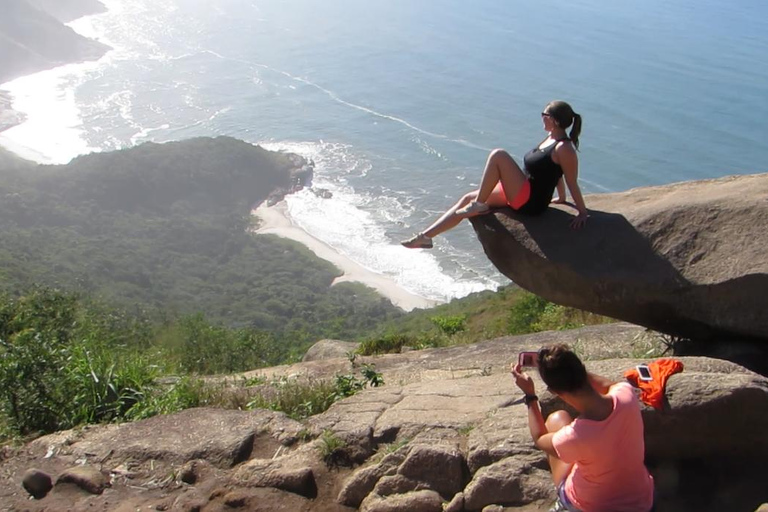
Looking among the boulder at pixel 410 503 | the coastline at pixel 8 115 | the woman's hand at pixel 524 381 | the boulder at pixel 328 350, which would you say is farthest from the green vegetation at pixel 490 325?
the coastline at pixel 8 115

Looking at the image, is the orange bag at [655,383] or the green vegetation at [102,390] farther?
the green vegetation at [102,390]

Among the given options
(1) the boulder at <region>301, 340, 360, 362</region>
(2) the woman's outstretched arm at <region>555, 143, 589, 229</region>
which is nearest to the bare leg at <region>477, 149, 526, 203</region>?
(2) the woman's outstretched arm at <region>555, 143, 589, 229</region>

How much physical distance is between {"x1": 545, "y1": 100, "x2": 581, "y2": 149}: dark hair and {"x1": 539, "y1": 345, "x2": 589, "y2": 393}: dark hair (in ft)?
12.7

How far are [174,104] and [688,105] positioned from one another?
47.6 meters

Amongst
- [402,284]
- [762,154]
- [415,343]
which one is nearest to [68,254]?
[402,284]

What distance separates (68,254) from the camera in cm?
5091

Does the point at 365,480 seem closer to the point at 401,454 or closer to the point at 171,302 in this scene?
the point at 401,454

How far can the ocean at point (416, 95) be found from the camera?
60.3 m

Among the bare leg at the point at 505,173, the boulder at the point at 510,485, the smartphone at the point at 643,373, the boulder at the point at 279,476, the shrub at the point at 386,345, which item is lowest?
the shrub at the point at 386,345

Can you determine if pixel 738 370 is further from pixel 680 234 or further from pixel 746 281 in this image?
pixel 680 234

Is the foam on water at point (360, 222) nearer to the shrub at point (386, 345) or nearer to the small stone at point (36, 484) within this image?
the shrub at point (386, 345)

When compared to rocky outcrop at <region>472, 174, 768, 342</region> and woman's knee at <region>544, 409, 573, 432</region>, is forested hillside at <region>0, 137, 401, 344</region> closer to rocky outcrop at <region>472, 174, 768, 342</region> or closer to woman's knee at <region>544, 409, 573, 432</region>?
rocky outcrop at <region>472, 174, 768, 342</region>

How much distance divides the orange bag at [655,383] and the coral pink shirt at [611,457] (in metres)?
0.90

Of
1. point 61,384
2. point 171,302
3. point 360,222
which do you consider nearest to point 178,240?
point 171,302
